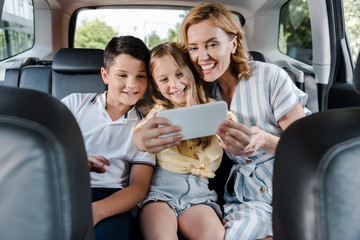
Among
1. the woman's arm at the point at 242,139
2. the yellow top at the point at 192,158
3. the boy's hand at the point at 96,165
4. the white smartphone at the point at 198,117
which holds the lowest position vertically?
the yellow top at the point at 192,158

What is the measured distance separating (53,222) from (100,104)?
873mm

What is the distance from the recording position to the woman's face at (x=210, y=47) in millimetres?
1244

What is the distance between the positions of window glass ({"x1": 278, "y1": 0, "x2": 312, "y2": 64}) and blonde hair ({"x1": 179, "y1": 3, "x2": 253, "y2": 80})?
1118 millimetres

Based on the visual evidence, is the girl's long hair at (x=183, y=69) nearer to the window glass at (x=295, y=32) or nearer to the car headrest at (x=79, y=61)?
the car headrest at (x=79, y=61)

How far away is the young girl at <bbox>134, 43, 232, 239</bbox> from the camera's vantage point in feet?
3.81

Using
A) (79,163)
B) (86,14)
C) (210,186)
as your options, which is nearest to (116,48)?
(210,186)

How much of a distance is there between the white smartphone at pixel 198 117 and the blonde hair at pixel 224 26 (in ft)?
1.08

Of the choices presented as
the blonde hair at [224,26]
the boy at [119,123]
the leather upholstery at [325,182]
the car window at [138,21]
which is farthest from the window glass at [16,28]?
the leather upholstery at [325,182]

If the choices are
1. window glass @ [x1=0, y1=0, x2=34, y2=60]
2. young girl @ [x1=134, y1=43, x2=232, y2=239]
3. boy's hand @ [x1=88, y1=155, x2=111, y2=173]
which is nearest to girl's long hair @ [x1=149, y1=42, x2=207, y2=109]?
young girl @ [x1=134, y1=43, x2=232, y2=239]

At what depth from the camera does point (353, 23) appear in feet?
5.84

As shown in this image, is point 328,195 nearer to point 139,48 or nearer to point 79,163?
point 79,163

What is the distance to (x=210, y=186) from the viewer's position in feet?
4.80

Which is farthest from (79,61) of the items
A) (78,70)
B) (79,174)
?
(79,174)

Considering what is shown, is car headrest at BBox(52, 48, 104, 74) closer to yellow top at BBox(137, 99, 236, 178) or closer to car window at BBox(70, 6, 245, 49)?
yellow top at BBox(137, 99, 236, 178)
